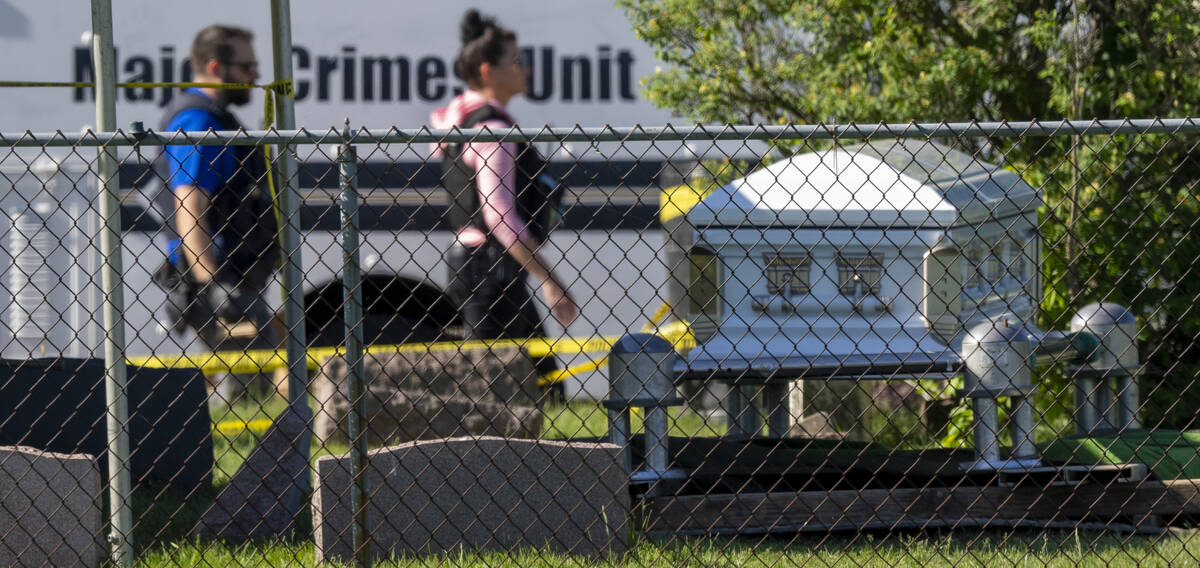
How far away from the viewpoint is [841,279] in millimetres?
3826

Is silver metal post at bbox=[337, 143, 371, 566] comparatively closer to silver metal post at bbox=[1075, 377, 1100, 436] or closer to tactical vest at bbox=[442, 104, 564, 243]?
silver metal post at bbox=[1075, 377, 1100, 436]

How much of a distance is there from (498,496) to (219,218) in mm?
3105

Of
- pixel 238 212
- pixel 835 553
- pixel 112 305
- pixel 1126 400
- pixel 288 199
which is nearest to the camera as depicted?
pixel 112 305

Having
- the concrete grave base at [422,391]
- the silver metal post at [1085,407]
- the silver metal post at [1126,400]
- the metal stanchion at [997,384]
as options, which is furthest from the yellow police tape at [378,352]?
the metal stanchion at [997,384]

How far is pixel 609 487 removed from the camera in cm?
350

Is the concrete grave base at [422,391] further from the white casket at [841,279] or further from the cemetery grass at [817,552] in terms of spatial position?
the white casket at [841,279]

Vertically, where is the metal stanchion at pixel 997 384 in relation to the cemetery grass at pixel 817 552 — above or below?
above

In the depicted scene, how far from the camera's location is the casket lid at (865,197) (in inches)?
147

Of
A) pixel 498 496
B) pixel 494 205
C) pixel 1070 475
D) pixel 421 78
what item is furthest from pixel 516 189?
pixel 1070 475

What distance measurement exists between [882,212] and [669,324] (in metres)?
2.59

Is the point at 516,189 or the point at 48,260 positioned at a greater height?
the point at 516,189

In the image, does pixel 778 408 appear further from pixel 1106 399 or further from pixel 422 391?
pixel 422 391

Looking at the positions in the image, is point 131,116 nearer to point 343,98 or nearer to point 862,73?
point 343,98

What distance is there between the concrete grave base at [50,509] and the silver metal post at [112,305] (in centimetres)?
6
